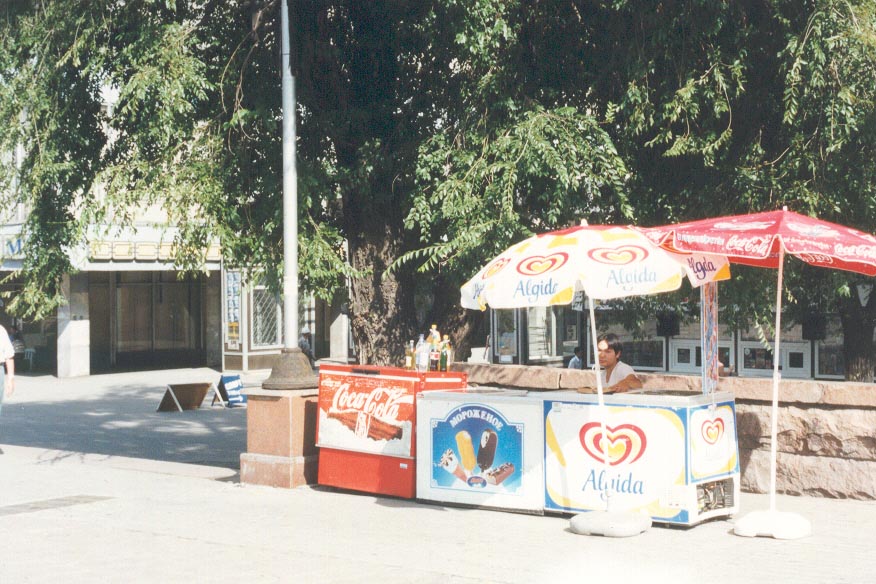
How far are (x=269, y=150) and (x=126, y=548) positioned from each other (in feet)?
17.5

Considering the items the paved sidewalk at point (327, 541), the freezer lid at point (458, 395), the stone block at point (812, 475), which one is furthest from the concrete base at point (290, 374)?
the stone block at point (812, 475)

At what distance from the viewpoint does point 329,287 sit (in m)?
12.1

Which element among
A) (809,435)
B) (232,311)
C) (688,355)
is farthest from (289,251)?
(232,311)

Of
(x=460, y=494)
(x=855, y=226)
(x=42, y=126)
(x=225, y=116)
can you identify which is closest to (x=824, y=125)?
(x=855, y=226)

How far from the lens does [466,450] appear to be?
9.71 m

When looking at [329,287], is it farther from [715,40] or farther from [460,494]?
[715,40]

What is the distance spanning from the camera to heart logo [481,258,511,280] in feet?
28.7

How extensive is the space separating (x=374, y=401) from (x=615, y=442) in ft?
8.29

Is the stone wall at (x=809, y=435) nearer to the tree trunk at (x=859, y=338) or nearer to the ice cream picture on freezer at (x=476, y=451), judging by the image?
the ice cream picture on freezer at (x=476, y=451)

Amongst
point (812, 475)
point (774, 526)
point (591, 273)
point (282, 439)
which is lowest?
point (774, 526)

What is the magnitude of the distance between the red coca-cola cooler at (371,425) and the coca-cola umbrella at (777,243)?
2904mm

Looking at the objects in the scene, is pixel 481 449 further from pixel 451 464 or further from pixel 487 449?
pixel 451 464

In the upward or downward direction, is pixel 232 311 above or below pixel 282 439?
above

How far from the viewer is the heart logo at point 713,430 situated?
882 centimetres
